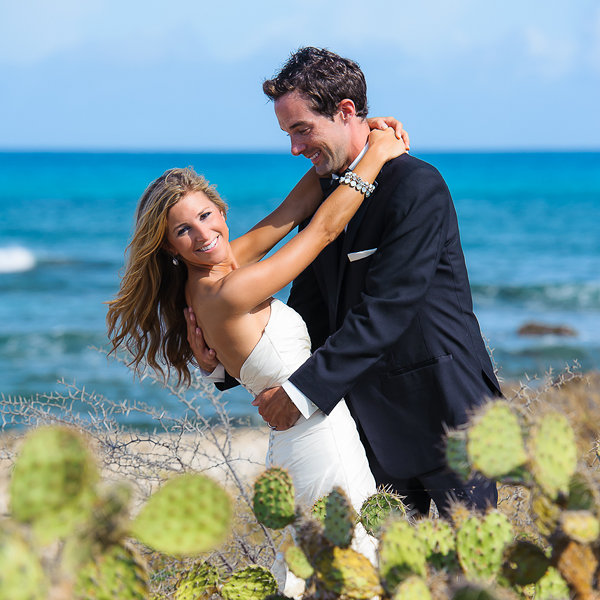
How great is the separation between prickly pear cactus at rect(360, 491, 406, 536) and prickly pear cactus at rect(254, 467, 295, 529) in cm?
73

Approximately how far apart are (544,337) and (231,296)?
1759 centimetres

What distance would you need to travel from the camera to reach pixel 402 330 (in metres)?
3.19

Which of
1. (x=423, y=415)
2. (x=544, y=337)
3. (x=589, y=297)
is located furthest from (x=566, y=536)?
(x=589, y=297)

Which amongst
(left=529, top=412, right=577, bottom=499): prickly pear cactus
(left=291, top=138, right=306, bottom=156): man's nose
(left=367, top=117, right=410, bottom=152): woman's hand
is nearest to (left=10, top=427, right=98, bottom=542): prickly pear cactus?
(left=529, top=412, right=577, bottom=499): prickly pear cactus

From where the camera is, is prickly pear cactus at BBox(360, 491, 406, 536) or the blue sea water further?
the blue sea water

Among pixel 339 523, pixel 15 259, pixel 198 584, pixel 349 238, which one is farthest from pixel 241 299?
pixel 15 259

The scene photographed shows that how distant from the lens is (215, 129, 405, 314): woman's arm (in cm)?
329

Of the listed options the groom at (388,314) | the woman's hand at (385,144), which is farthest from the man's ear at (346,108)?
the woman's hand at (385,144)

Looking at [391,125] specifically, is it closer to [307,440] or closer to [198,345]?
[198,345]

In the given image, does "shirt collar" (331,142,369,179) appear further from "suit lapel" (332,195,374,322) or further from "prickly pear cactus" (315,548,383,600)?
"prickly pear cactus" (315,548,383,600)

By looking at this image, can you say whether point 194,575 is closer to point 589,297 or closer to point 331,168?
point 331,168

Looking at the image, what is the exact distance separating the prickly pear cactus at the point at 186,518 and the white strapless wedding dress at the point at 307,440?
175cm

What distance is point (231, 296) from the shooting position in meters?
3.34

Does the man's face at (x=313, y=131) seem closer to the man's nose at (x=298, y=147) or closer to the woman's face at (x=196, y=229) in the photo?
the man's nose at (x=298, y=147)
